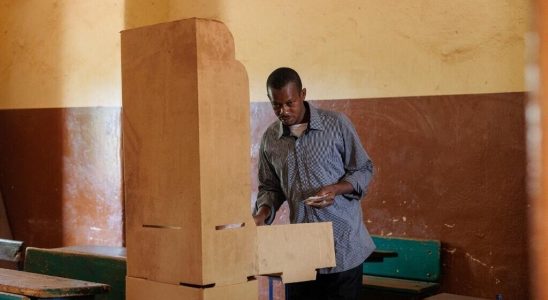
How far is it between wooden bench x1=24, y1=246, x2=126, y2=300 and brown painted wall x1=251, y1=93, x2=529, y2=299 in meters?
1.65

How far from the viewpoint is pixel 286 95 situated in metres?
2.95

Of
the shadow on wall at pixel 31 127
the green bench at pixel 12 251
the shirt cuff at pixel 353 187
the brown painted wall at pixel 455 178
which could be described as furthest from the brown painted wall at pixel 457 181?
the shadow on wall at pixel 31 127

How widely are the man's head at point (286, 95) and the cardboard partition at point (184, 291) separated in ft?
4.46

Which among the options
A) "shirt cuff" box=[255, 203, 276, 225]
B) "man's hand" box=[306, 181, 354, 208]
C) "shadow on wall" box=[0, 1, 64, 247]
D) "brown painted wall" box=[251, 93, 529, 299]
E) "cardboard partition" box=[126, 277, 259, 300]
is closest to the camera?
"cardboard partition" box=[126, 277, 259, 300]

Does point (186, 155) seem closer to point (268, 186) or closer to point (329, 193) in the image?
point (329, 193)

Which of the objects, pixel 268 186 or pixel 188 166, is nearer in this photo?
pixel 188 166

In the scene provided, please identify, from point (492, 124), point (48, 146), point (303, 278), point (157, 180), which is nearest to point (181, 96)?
point (157, 180)

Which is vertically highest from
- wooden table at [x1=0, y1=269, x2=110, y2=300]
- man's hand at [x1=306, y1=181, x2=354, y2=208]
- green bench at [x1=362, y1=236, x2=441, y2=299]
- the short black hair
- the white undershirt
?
the short black hair

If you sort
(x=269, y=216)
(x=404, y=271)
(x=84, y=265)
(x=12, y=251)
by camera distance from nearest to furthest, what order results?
1. (x=269, y=216)
2. (x=84, y=265)
3. (x=12, y=251)
4. (x=404, y=271)

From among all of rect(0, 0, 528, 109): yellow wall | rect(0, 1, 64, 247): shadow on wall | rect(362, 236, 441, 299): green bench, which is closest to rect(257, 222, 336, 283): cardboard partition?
rect(0, 0, 528, 109): yellow wall

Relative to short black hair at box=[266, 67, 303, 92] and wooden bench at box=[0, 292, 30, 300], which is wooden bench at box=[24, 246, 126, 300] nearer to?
wooden bench at box=[0, 292, 30, 300]

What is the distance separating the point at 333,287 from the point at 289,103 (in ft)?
2.48

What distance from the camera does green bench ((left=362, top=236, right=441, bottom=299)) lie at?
13.3 ft

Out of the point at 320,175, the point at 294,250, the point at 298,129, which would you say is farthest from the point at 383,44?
the point at 294,250
